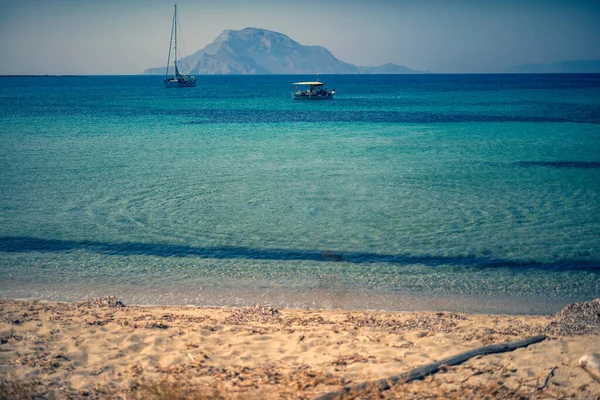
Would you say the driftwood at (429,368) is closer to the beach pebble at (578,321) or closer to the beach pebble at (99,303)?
the beach pebble at (578,321)

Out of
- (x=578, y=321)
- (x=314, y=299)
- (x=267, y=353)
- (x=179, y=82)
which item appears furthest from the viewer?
(x=179, y=82)

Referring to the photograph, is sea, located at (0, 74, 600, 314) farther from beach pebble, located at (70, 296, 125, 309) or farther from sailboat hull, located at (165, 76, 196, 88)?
sailboat hull, located at (165, 76, 196, 88)

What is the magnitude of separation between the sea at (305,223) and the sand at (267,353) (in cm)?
142

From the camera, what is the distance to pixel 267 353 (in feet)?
20.9

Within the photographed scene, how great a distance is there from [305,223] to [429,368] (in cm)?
852

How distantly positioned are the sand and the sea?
1424 millimetres

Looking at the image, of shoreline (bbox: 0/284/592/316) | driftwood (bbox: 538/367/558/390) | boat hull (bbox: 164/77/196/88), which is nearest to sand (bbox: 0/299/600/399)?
driftwood (bbox: 538/367/558/390)

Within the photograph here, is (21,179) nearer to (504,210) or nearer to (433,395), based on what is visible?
(504,210)

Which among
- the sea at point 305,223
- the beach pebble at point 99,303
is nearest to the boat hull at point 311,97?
the sea at point 305,223

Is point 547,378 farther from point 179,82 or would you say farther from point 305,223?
point 179,82

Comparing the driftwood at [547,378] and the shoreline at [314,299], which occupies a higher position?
the driftwood at [547,378]

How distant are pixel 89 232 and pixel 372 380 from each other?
388 inches

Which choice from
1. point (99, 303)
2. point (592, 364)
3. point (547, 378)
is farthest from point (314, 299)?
point (592, 364)

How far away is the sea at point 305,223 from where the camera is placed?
978 centimetres
